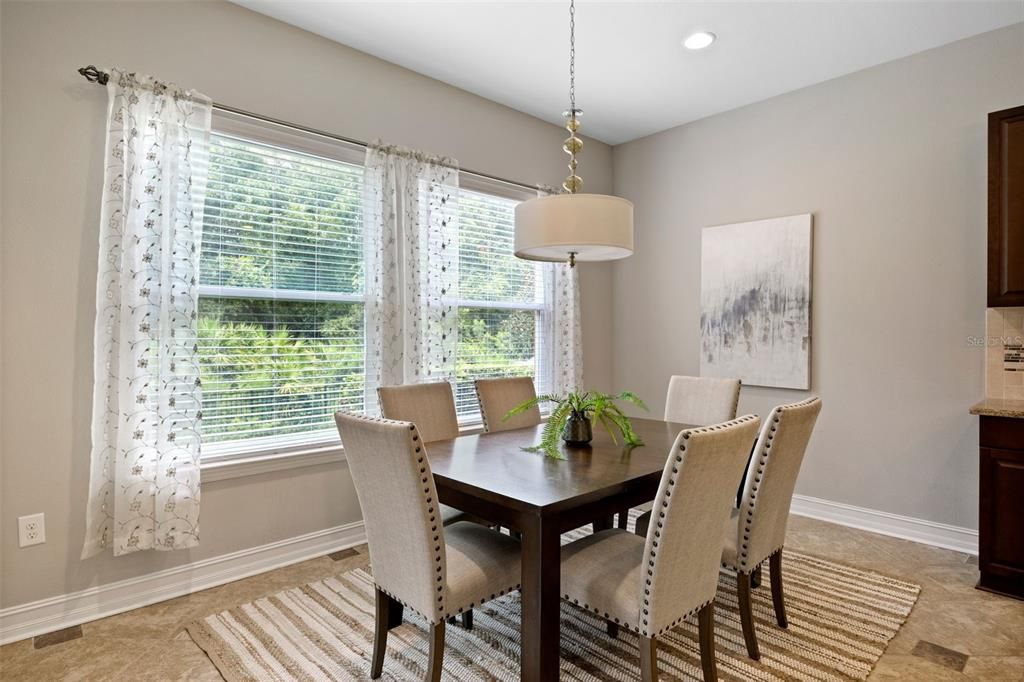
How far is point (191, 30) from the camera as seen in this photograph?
2758 millimetres

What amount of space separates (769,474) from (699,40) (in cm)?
243

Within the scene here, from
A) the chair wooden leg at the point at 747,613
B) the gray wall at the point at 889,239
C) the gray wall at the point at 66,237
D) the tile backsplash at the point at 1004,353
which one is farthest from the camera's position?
the gray wall at the point at 889,239

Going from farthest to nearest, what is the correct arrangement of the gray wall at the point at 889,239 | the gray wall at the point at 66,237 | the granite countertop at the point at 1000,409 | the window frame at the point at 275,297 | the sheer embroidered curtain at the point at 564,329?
the sheer embroidered curtain at the point at 564,329 < the gray wall at the point at 889,239 < the window frame at the point at 275,297 < the granite countertop at the point at 1000,409 < the gray wall at the point at 66,237

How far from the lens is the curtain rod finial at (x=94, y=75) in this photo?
2422mm

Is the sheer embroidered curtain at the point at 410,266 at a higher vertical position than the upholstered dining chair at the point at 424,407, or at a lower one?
higher

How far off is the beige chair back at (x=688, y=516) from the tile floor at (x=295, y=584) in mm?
925

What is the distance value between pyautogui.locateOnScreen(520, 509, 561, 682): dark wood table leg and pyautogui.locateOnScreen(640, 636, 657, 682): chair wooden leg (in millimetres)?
250

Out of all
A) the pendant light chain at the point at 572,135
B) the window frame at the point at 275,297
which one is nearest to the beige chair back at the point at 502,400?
the window frame at the point at 275,297

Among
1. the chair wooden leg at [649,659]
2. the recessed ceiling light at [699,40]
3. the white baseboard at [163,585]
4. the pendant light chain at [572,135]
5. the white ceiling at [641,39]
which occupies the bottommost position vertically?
the white baseboard at [163,585]

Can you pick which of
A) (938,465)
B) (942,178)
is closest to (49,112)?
(942,178)

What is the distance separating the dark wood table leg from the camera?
1672mm

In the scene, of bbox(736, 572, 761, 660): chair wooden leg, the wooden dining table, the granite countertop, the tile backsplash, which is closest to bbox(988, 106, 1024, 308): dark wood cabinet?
the tile backsplash

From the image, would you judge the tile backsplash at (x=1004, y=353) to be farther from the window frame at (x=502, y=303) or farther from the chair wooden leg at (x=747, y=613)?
the window frame at (x=502, y=303)

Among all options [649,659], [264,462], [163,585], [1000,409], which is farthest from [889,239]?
[163,585]
